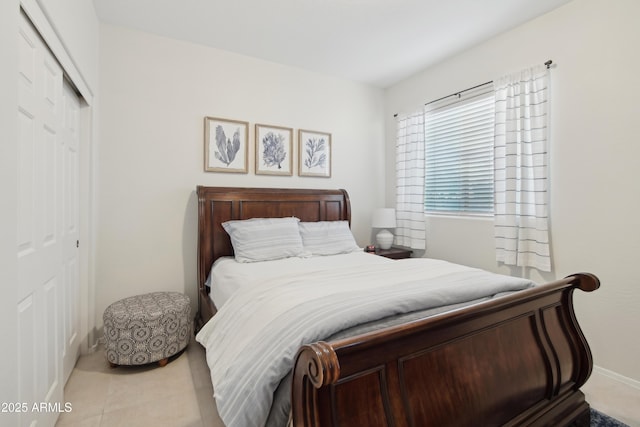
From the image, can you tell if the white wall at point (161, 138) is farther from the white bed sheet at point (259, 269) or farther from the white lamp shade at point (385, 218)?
the white lamp shade at point (385, 218)

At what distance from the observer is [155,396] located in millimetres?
1915

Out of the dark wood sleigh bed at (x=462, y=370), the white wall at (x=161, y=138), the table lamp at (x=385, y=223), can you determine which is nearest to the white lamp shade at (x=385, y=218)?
the table lamp at (x=385, y=223)

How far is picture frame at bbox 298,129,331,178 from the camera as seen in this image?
351 centimetres

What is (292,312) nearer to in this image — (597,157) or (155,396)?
(155,396)

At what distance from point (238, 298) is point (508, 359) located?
54.4 inches

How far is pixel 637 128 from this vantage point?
6.64 ft

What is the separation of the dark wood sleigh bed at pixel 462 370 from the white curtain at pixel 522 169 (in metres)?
1.01

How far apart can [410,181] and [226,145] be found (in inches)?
83.6

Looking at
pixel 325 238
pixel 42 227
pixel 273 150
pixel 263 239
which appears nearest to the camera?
pixel 42 227

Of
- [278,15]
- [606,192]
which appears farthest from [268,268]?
[606,192]

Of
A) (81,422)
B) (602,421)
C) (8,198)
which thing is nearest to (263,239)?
(81,422)

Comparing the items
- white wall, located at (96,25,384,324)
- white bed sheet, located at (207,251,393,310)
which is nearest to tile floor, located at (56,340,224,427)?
white bed sheet, located at (207,251,393,310)

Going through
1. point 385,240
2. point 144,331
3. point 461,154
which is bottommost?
point 144,331

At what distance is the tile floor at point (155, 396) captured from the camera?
171 centimetres
